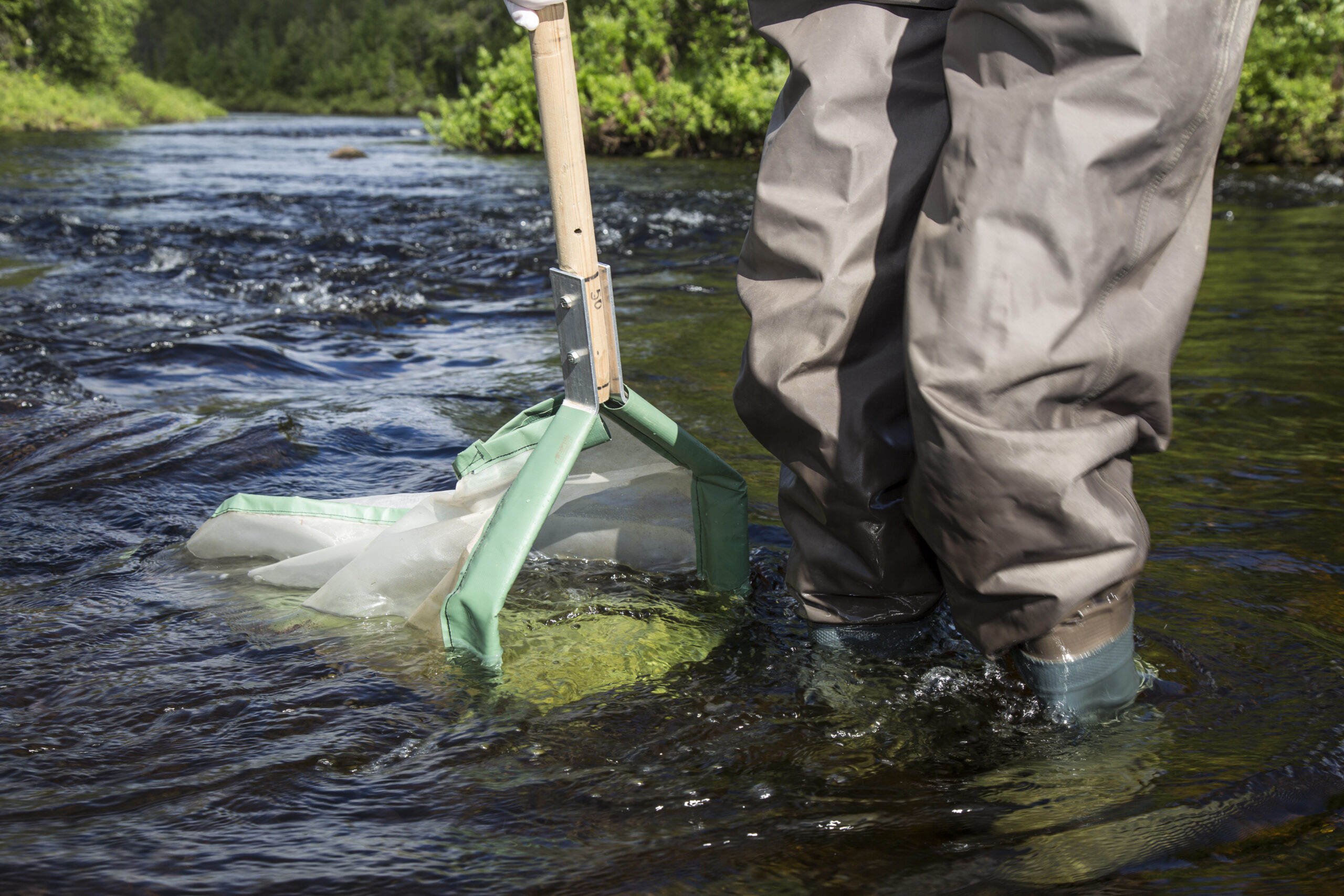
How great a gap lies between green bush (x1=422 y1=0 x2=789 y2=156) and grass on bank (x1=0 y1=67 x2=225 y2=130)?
989cm

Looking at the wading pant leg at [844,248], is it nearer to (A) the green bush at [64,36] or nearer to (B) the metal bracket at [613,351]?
(B) the metal bracket at [613,351]

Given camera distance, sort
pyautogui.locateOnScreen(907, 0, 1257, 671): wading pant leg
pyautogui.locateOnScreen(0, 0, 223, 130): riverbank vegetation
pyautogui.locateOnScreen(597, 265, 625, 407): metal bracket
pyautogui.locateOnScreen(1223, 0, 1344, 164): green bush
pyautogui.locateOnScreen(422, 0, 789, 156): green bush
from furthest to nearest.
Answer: pyautogui.locateOnScreen(0, 0, 223, 130): riverbank vegetation → pyautogui.locateOnScreen(422, 0, 789, 156): green bush → pyautogui.locateOnScreen(1223, 0, 1344, 164): green bush → pyautogui.locateOnScreen(597, 265, 625, 407): metal bracket → pyautogui.locateOnScreen(907, 0, 1257, 671): wading pant leg

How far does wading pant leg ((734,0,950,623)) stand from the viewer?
1.33 metres

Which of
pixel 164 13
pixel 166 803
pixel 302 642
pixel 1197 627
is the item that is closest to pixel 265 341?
pixel 302 642

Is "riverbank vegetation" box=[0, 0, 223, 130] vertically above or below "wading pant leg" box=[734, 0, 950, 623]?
above

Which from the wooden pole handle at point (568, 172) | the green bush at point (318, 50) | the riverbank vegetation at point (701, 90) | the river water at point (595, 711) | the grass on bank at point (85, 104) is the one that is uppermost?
the green bush at point (318, 50)

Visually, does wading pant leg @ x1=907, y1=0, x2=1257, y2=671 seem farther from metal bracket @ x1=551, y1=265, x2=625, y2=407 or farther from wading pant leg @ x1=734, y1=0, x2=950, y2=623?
metal bracket @ x1=551, y1=265, x2=625, y2=407

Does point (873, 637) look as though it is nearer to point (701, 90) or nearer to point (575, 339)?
point (575, 339)

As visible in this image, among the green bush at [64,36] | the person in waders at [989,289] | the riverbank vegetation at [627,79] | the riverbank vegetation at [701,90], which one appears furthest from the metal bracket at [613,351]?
the green bush at [64,36]

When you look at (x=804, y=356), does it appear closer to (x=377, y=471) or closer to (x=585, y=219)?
(x=585, y=219)

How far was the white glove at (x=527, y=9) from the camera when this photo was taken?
1.45 meters

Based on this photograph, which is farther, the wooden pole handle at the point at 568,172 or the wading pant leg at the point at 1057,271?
the wooden pole handle at the point at 568,172

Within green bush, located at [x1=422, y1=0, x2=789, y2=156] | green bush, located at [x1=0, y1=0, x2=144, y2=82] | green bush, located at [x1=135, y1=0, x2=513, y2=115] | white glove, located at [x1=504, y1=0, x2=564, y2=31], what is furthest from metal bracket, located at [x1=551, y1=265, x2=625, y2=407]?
green bush, located at [x1=135, y1=0, x2=513, y2=115]

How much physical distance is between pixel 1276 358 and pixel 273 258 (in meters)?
5.00
